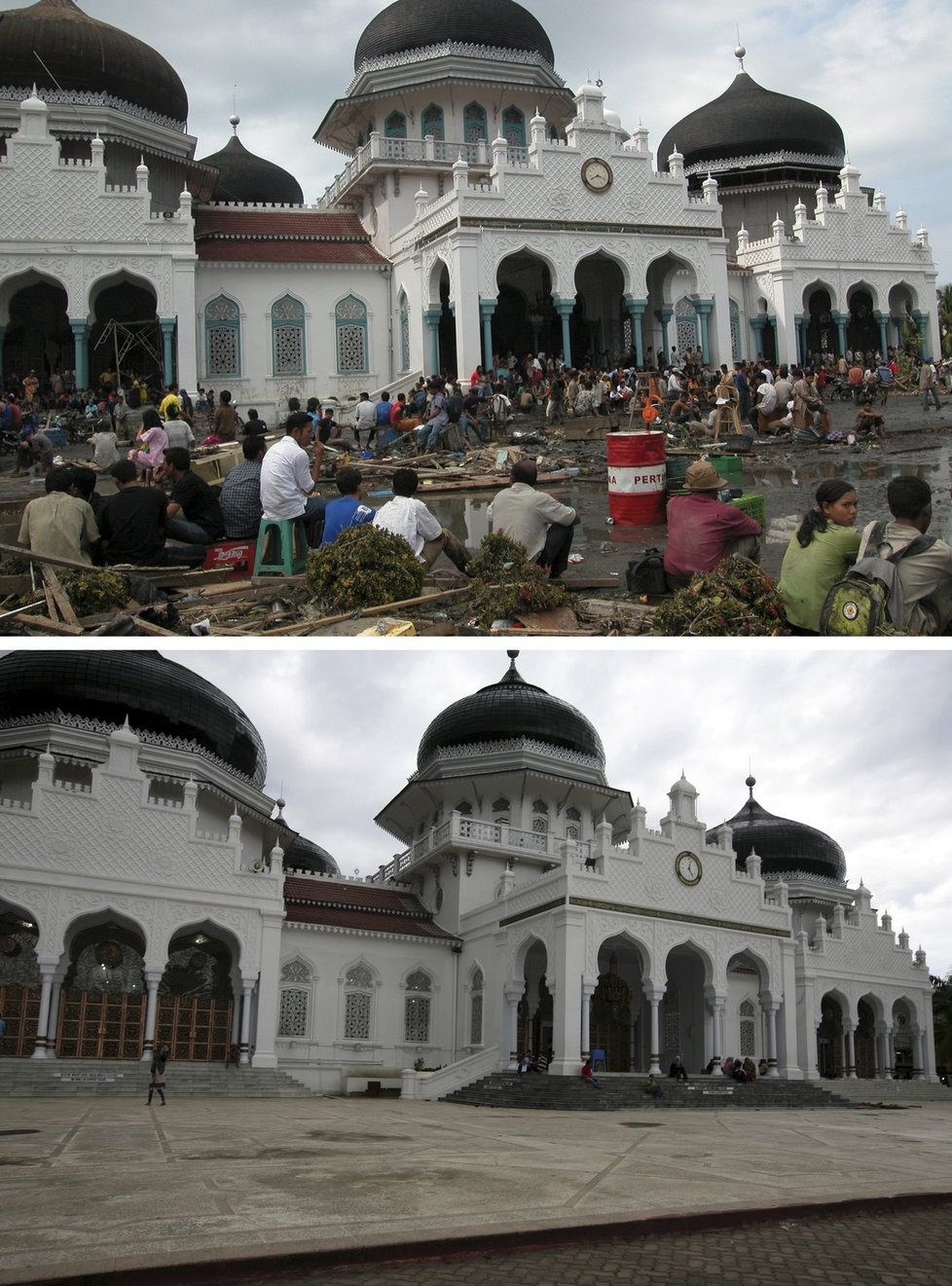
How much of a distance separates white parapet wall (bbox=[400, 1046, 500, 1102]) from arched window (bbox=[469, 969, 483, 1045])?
192cm

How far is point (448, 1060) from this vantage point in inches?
842

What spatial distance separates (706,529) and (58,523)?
5609 mm

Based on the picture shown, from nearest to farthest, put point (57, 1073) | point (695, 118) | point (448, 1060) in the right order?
point (57, 1073), point (448, 1060), point (695, 118)

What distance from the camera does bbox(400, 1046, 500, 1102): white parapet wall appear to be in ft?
60.0

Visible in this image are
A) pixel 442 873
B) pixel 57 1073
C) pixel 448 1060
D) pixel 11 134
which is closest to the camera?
pixel 57 1073

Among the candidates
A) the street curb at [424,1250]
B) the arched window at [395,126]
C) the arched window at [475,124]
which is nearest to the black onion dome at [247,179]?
the arched window at [395,126]

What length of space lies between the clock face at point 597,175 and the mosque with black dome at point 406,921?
1531 cm

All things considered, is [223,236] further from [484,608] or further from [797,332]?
[484,608]

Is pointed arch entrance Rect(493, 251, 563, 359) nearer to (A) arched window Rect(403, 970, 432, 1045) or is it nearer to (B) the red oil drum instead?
(A) arched window Rect(403, 970, 432, 1045)

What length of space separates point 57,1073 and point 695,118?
41354 millimetres

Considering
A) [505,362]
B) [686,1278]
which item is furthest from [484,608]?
[505,362]

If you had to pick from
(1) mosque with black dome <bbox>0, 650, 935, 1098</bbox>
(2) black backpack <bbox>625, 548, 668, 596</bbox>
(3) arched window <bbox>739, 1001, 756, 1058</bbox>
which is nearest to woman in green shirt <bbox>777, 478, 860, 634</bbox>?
(2) black backpack <bbox>625, 548, 668, 596</bbox>

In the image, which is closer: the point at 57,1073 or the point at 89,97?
the point at 57,1073

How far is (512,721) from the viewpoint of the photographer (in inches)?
1000
